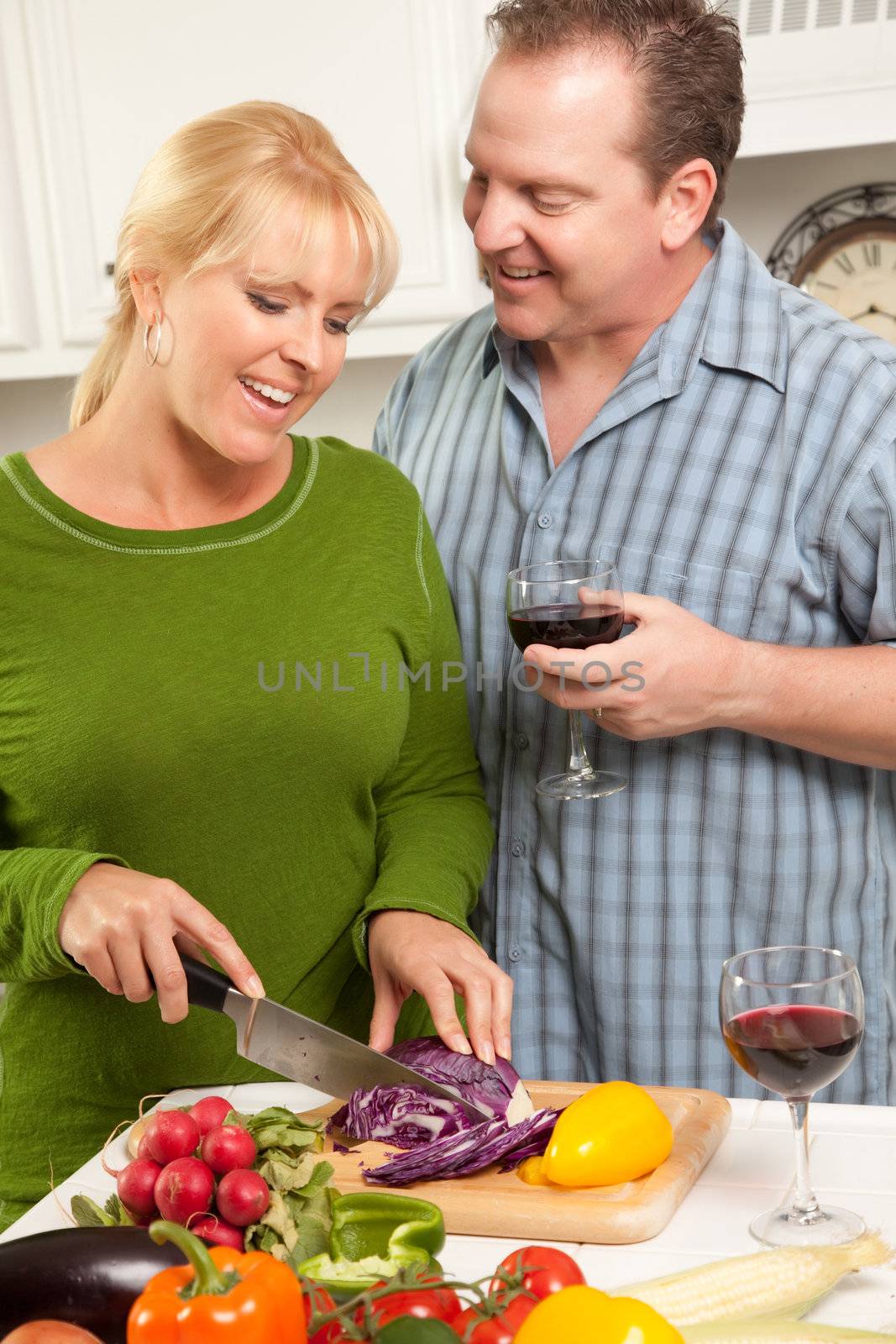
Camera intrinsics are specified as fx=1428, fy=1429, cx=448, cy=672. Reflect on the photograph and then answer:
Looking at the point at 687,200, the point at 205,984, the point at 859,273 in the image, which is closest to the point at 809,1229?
the point at 205,984

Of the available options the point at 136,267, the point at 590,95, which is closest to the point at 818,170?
the point at 590,95

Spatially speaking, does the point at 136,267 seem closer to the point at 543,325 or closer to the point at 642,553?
the point at 543,325

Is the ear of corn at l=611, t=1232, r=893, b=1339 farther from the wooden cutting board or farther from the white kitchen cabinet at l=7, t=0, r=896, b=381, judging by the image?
the white kitchen cabinet at l=7, t=0, r=896, b=381

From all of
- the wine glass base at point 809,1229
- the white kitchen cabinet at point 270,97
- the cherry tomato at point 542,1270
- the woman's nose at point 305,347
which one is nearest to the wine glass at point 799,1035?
the wine glass base at point 809,1229

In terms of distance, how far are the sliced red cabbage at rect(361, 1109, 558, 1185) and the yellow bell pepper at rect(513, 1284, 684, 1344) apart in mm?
408

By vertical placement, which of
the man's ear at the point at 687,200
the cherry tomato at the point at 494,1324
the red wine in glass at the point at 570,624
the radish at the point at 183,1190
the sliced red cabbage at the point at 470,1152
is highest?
the man's ear at the point at 687,200

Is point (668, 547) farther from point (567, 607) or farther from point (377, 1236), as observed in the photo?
point (377, 1236)

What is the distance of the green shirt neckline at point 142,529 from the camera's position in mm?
1413

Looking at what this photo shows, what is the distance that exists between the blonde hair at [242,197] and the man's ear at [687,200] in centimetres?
37

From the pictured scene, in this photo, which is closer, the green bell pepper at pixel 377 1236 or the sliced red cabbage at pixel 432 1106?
the green bell pepper at pixel 377 1236

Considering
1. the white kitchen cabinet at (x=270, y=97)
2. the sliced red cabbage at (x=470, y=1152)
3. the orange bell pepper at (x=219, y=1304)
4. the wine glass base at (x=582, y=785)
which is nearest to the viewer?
the orange bell pepper at (x=219, y=1304)

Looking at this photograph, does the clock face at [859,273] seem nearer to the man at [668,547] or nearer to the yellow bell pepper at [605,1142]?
the man at [668,547]

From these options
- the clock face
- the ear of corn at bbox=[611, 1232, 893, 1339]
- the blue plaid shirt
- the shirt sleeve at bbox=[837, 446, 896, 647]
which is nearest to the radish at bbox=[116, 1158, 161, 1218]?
the ear of corn at bbox=[611, 1232, 893, 1339]

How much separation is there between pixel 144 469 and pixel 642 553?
568 millimetres
